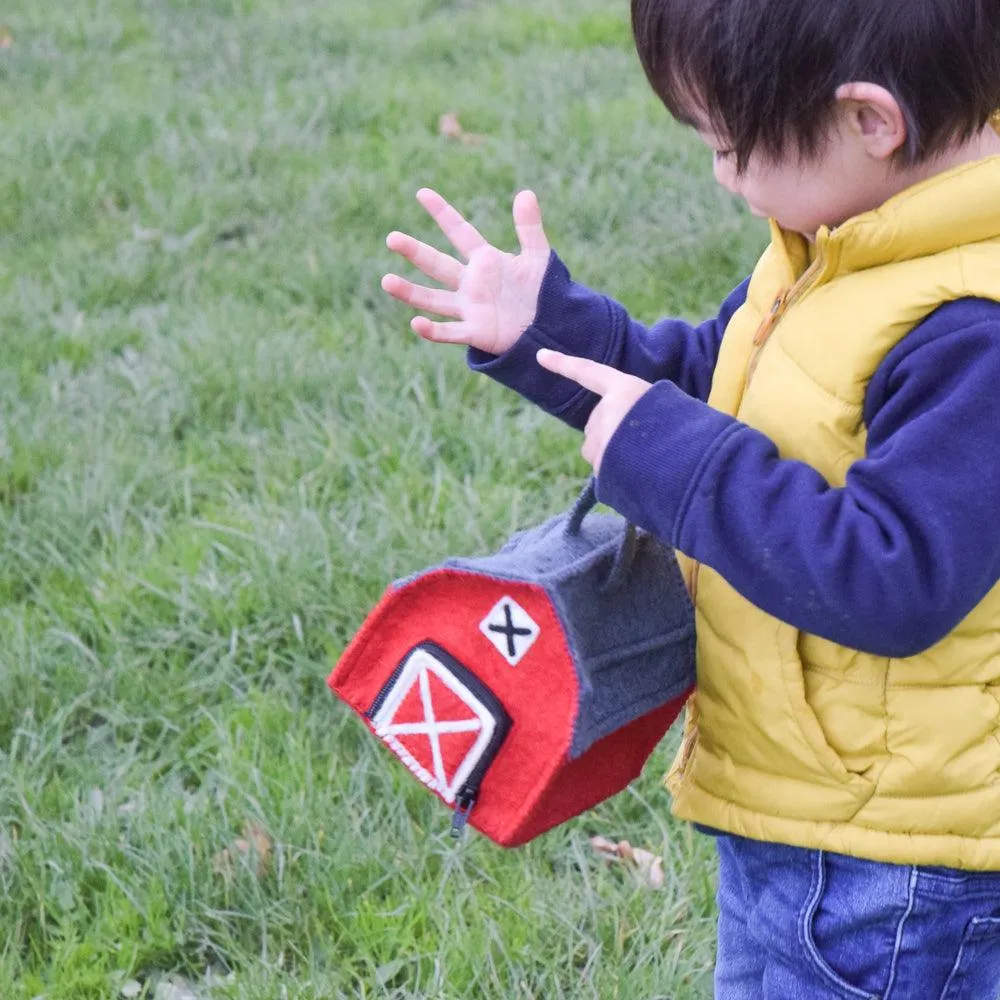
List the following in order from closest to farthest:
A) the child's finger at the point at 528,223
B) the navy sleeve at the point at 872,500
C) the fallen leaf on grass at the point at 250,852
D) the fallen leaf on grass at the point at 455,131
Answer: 1. the navy sleeve at the point at 872,500
2. the child's finger at the point at 528,223
3. the fallen leaf on grass at the point at 250,852
4. the fallen leaf on grass at the point at 455,131

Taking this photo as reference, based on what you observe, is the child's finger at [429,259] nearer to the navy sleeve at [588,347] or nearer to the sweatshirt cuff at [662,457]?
the navy sleeve at [588,347]

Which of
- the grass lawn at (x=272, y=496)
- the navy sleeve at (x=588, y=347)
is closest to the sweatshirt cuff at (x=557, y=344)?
the navy sleeve at (x=588, y=347)

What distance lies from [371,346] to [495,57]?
2.87 meters

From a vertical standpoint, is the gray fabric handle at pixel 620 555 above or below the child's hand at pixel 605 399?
below

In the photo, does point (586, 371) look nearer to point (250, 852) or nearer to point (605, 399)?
point (605, 399)

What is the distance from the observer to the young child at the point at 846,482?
3.92 feet

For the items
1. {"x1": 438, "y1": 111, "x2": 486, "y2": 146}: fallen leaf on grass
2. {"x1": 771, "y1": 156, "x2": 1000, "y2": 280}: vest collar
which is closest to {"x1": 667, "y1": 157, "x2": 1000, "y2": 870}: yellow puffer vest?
{"x1": 771, "y1": 156, "x2": 1000, "y2": 280}: vest collar

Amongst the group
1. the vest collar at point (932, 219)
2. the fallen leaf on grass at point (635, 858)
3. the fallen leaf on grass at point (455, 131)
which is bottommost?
the fallen leaf on grass at point (635, 858)

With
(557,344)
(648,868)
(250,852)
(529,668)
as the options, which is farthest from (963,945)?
(250,852)

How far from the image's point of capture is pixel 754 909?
1.51 meters

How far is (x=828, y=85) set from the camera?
1.24 m

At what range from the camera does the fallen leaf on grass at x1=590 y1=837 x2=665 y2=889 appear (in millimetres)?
2174

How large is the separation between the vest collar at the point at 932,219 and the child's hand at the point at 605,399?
21 cm

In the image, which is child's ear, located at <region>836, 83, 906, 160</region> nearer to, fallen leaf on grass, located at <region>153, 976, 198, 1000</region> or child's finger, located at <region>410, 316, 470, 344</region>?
child's finger, located at <region>410, 316, 470, 344</region>
